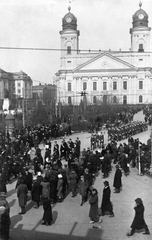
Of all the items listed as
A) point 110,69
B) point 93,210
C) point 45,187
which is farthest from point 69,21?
point 93,210

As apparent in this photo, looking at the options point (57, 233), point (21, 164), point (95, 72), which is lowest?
point (57, 233)

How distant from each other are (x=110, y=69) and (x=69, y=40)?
12.7 m

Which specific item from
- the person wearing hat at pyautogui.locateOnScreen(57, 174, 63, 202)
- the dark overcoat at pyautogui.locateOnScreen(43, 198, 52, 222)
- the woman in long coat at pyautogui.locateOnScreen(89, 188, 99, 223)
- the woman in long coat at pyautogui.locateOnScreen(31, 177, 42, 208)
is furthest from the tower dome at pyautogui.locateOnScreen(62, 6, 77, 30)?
the dark overcoat at pyautogui.locateOnScreen(43, 198, 52, 222)

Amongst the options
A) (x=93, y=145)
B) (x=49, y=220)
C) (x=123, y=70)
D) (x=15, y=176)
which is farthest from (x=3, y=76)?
(x=49, y=220)

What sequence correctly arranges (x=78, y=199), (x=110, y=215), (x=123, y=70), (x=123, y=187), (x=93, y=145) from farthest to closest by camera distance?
(x=123, y=70) → (x=93, y=145) → (x=123, y=187) → (x=78, y=199) → (x=110, y=215)

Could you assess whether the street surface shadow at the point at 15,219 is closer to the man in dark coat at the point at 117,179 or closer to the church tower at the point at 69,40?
the man in dark coat at the point at 117,179

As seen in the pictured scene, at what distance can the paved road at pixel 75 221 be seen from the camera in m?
8.74

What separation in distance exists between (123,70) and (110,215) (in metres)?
72.1

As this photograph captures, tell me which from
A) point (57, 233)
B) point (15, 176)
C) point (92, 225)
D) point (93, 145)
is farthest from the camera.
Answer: point (93, 145)

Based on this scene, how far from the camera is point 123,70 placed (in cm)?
7975

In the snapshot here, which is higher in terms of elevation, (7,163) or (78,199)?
(7,163)

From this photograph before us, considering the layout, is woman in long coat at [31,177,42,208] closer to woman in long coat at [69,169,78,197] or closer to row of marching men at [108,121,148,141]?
A: woman in long coat at [69,169,78,197]

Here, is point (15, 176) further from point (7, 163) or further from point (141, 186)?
point (141, 186)

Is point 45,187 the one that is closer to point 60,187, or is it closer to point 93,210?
point 60,187
